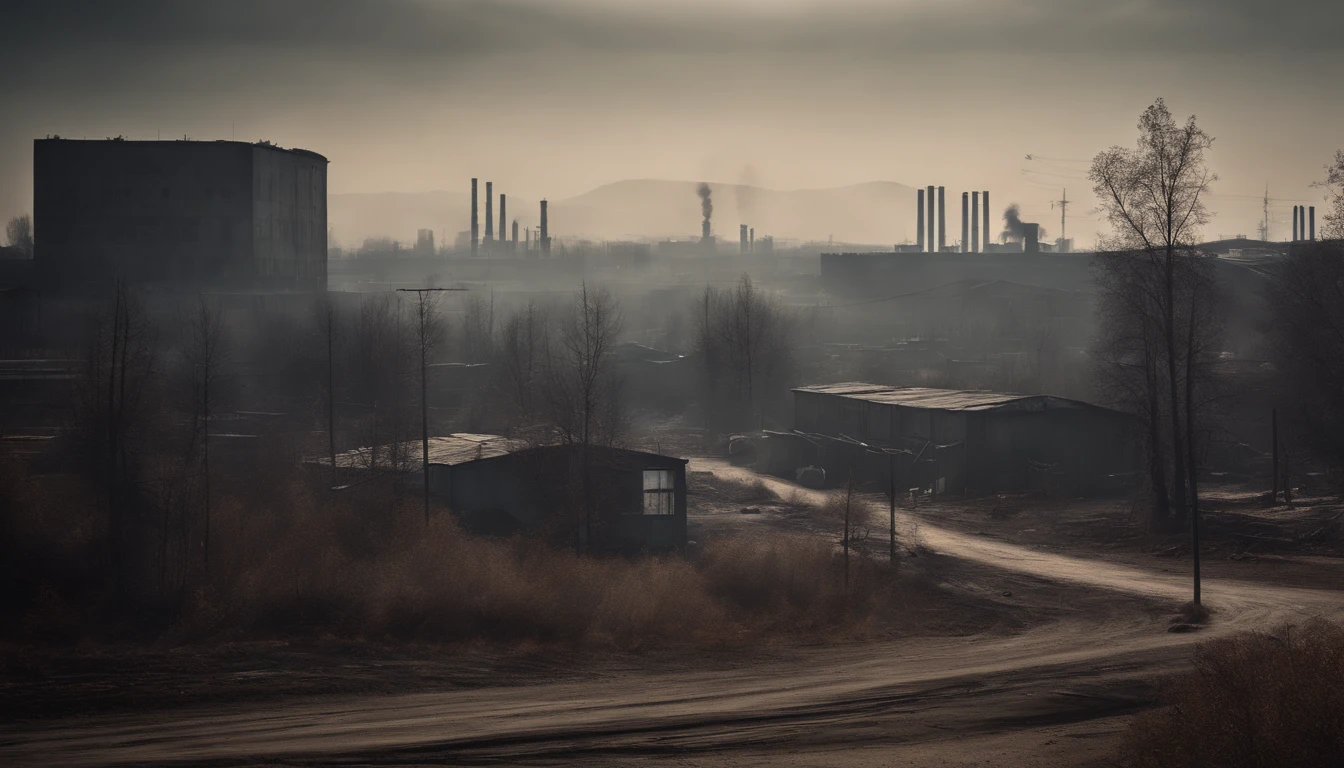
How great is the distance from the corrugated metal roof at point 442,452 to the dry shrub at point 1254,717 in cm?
1900

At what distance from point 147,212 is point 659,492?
45.2m

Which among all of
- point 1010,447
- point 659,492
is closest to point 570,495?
point 659,492

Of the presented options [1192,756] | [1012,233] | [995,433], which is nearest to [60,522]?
[1192,756]

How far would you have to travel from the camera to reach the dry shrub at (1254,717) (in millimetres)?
11562

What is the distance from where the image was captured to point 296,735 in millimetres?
15086

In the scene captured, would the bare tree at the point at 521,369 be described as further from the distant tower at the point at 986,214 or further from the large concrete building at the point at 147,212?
the distant tower at the point at 986,214

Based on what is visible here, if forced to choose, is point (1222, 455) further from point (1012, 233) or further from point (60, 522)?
point (1012, 233)

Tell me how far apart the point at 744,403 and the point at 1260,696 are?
4743 centimetres

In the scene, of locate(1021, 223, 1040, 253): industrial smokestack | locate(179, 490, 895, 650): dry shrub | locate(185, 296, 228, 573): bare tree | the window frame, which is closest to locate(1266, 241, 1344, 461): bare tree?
locate(179, 490, 895, 650): dry shrub

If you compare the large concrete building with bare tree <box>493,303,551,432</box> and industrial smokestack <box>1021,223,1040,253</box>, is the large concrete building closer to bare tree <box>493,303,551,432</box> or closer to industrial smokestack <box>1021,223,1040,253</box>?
bare tree <box>493,303,551,432</box>

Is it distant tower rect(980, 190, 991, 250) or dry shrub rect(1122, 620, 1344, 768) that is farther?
distant tower rect(980, 190, 991, 250)

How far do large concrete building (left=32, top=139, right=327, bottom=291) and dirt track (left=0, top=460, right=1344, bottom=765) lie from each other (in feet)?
170

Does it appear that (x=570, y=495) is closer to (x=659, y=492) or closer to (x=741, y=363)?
(x=659, y=492)

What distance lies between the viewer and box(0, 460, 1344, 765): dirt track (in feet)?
46.9
